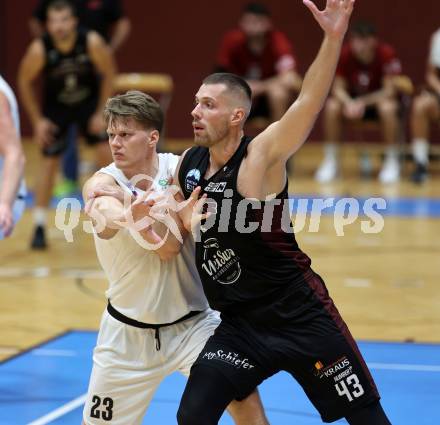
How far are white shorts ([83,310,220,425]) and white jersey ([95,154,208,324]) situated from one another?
77 mm

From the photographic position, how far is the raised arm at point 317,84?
12.6 ft

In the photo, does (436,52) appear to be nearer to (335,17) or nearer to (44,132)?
(44,132)

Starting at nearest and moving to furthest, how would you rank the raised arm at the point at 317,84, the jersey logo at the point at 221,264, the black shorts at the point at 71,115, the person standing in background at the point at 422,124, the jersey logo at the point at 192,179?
the raised arm at the point at 317,84
the jersey logo at the point at 221,264
the jersey logo at the point at 192,179
the black shorts at the point at 71,115
the person standing in background at the point at 422,124

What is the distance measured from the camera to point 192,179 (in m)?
4.12

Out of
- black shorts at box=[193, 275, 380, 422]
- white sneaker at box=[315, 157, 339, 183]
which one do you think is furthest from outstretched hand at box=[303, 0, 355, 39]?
white sneaker at box=[315, 157, 339, 183]

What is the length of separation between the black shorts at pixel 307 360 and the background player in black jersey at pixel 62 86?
5558 millimetres

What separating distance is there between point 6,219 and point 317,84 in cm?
172

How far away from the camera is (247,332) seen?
401cm

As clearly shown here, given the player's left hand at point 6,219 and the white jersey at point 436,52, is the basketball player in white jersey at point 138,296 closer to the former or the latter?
the player's left hand at point 6,219

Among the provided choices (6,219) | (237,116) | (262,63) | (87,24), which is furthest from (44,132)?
(237,116)

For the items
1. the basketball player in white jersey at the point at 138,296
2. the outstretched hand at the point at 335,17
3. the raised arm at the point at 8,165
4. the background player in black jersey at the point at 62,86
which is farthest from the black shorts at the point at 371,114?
the outstretched hand at the point at 335,17

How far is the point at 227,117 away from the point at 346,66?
32.0 feet

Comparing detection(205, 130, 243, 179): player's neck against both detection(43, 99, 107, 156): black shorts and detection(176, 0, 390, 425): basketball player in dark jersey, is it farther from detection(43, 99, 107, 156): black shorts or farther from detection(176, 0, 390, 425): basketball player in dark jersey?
detection(43, 99, 107, 156): black shorts

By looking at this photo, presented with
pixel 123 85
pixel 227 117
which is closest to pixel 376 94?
pixel 123 85
